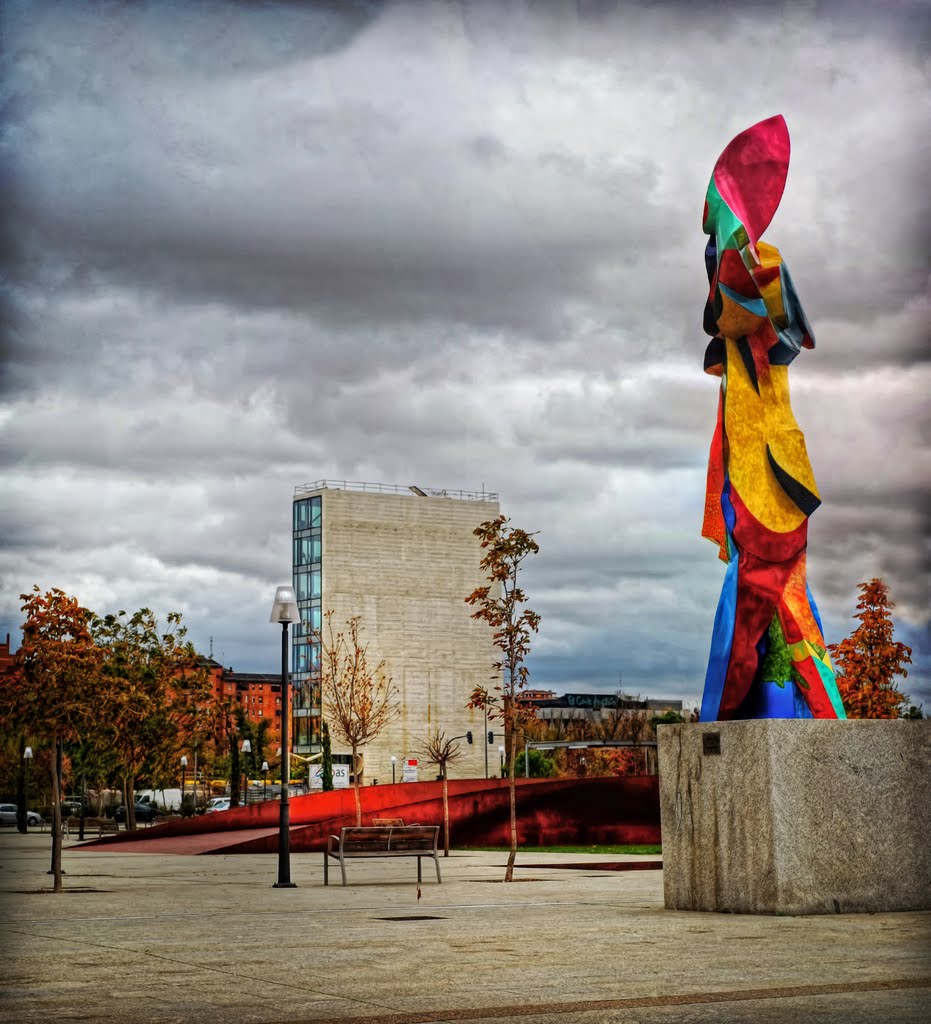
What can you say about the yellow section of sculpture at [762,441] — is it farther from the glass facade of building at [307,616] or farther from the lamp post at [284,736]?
the glass facade of building at [307,616]

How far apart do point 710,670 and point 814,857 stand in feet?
10.2

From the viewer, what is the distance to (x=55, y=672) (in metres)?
16.0

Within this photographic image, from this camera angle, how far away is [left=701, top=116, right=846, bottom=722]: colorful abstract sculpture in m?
15.9

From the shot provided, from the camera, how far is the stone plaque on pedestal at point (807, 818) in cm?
1273

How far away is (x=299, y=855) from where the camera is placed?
30703mm

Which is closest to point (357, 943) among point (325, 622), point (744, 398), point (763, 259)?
point (744, 398)

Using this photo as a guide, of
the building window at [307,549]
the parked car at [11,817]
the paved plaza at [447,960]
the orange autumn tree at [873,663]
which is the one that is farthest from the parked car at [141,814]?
the paved plaza at [447,960]

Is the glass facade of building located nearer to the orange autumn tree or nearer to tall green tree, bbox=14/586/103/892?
the orange autumn tree

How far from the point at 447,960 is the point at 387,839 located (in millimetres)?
8090

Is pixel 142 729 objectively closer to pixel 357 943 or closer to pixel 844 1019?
pixel 357 943

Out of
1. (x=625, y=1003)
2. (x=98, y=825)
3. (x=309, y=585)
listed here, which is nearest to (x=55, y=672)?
(x=625, y=1003)

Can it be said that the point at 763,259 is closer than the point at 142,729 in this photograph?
Yes

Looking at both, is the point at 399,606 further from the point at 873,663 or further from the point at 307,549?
the point at 873,663

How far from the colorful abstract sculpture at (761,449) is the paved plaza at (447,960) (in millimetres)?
3249
